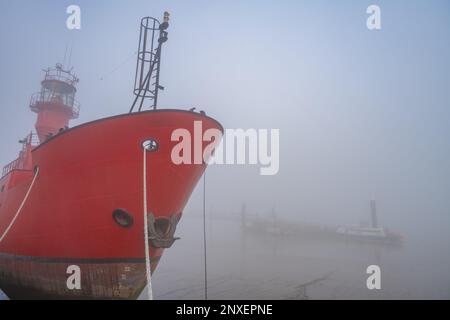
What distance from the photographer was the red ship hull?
641cm

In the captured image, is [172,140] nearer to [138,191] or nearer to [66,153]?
[138,191]

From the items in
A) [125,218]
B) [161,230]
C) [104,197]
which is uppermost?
[104,197]

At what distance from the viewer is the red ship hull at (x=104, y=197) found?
641 cm

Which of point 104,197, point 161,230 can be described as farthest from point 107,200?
point 161,230

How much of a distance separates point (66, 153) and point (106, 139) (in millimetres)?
1280

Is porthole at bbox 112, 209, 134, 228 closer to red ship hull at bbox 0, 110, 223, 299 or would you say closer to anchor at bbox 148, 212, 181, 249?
red ship hull at bbox 0, 110, 223, 299

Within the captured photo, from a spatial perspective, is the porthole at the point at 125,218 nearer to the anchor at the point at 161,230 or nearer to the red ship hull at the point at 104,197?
the red ship hull at the point at 104,197

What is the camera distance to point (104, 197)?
21.1 feet

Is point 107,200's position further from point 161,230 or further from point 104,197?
point 161,230
